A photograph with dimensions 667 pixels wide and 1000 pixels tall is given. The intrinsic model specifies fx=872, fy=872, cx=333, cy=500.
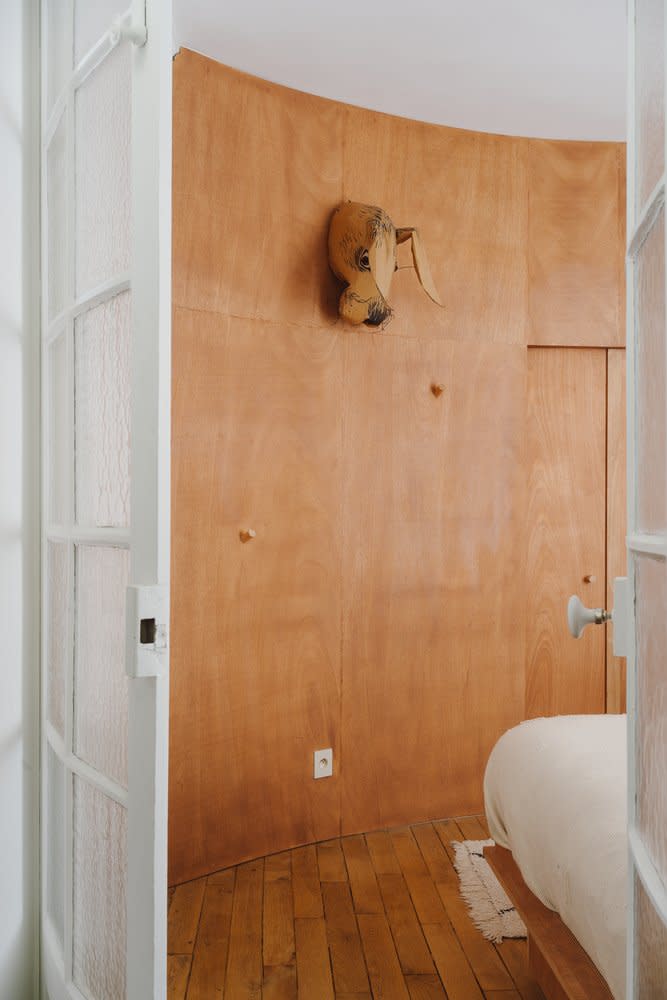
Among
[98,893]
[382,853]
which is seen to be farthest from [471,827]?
[98,893]

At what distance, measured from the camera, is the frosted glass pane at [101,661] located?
1454 mm

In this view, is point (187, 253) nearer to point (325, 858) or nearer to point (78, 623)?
point (78, 623)

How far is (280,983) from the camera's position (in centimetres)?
231

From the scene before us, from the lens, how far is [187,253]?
295cm

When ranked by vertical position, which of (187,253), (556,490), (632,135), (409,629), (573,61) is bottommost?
(409,629)

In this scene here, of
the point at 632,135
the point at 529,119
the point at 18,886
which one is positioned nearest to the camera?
the point at 632,135

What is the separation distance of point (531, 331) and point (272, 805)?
223cm

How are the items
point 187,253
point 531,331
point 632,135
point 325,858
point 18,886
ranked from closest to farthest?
1. point 632,135
2. point 18,886
3. point 187,253
4. point 325,858
5. point 531,331

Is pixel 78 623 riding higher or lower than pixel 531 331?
lower

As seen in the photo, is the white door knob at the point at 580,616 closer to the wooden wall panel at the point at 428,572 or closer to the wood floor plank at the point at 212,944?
the wood floor plank at the point at 212,944

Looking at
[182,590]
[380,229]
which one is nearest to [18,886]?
[182,590]

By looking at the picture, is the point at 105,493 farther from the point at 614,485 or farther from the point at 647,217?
the point at 614,485

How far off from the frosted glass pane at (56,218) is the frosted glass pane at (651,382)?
102cm

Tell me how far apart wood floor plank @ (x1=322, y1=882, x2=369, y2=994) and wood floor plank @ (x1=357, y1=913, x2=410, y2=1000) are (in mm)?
21
